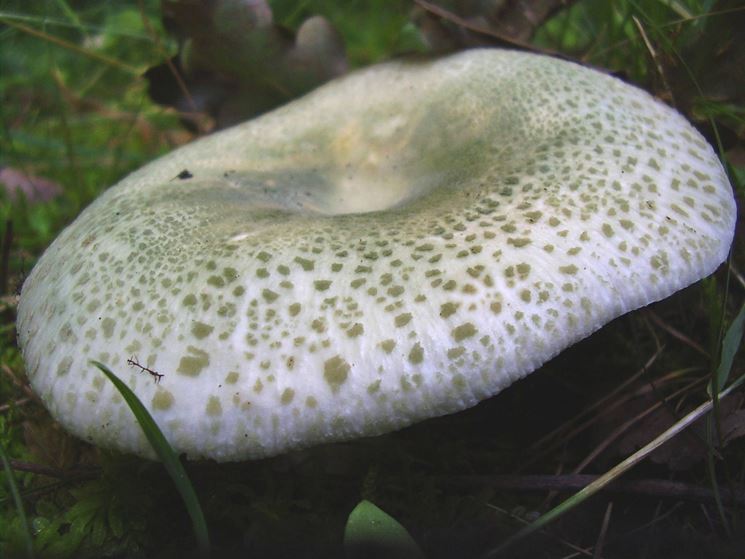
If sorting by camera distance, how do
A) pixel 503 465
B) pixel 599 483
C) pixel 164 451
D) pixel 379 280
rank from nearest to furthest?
pixel 164 451, pixel 379 280, pixel 599 483, pixel 503 465

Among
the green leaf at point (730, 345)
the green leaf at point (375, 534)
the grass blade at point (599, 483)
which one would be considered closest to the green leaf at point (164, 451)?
the green leaf at point (375, 534)

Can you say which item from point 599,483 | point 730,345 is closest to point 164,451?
point 599,483

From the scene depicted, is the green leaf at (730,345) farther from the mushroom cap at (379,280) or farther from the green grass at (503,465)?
the mushroom cap at (379,280)

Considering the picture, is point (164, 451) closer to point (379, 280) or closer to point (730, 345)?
point (379, 280)

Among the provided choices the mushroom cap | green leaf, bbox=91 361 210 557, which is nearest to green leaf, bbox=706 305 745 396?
the mushroom cap

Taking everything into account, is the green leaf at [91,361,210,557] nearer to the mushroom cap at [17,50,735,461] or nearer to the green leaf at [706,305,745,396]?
the mushroom cap at [17,50,735,461]

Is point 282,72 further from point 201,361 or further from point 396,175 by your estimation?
point 201,361

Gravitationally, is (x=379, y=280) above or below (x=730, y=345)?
above
